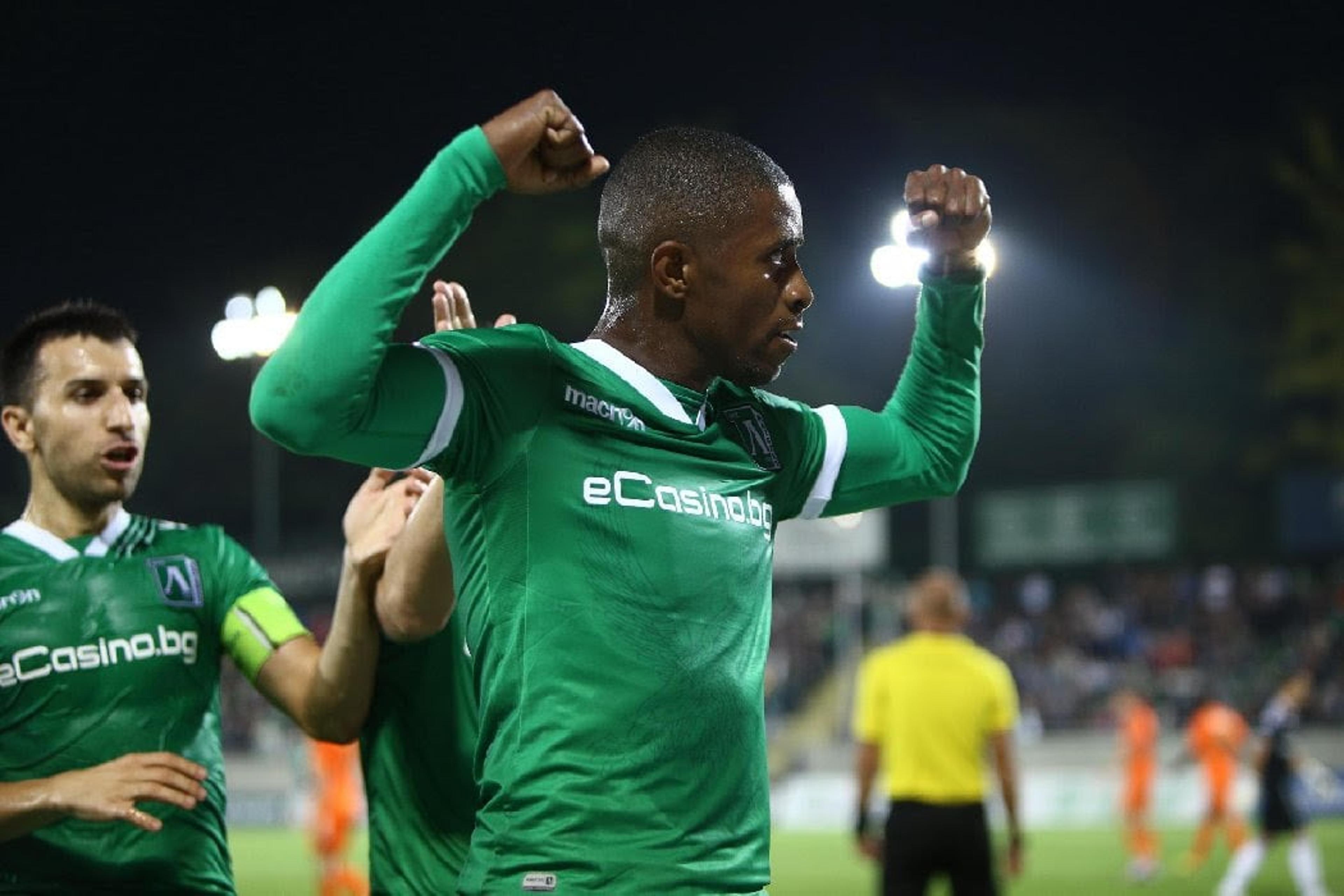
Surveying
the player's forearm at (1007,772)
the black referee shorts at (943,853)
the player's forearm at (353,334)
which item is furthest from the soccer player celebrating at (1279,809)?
the player's forearm at (353,334)

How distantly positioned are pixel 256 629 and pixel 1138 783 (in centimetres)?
1696

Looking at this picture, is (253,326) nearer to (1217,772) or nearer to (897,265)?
(1217,772)

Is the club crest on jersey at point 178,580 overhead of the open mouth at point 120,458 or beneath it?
beneath

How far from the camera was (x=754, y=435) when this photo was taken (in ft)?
10.4

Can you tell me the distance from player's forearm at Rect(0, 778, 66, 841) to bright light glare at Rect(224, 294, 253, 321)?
914 inches

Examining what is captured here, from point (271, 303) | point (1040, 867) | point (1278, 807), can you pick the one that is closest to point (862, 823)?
point (1278, 807)

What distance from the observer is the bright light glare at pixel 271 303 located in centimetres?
2331

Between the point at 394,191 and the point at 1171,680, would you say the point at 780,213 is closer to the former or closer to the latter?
the point at 1171,680

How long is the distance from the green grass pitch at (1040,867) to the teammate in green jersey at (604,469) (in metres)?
13.7

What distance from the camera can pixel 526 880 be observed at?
2.71 metres

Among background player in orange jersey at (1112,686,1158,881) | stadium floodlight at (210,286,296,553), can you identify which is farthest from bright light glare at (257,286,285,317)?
background player in orange jersey at (1112,686,1158,881)

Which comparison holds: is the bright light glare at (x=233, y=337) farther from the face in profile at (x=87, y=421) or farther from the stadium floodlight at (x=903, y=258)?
the face in profile at (x=87, y=421)

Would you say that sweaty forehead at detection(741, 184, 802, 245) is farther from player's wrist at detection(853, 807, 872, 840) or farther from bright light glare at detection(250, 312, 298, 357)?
bright light glare at detection(250, 312, 298, 357)

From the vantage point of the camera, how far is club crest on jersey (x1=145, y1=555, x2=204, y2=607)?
13.5ft
